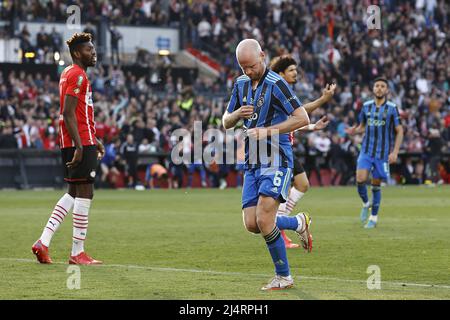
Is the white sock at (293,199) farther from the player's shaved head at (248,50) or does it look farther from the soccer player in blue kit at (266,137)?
the player's shaved head at (248,50)

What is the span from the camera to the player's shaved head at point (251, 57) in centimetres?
988

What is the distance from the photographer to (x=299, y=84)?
4288 centimetres

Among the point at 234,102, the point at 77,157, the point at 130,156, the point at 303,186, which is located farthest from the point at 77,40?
the point at 130,156

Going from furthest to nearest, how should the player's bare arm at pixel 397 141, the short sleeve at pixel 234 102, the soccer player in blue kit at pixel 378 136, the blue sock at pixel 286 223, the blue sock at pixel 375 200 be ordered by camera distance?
the soccer player in blue kit at pixel 378 136
the player's bare arm at pixel 397 141
the blue sock at pixel 375 200
the blue sock at pixel 286 223
the short sleeve at pixel 234 102

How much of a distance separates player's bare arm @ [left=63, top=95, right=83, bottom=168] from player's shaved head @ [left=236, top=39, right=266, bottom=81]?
2840 millimetres

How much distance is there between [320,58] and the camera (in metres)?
46.0

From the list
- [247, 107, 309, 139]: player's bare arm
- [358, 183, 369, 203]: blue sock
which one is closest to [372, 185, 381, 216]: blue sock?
[358, 183, 369, 203]: blue sock

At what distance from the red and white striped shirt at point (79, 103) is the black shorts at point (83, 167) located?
7 centimetres

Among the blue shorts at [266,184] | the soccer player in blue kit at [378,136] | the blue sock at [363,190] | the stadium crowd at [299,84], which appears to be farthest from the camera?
the stadium crowd at [299,84]

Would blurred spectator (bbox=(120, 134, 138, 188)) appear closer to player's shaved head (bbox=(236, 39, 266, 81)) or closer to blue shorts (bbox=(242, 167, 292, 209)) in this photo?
blue shorts (bbox=(242, 167, 292, 209))

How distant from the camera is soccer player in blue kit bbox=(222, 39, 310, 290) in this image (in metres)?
9.92

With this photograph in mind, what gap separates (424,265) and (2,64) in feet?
89.9

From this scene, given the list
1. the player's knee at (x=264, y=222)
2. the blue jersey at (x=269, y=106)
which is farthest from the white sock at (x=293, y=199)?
the player's knee at (x=264, y=222)
